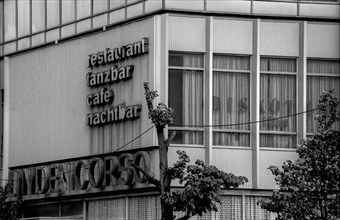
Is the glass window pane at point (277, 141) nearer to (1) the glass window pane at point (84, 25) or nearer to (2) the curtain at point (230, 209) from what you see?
(2) the curtain at point (230, 209)

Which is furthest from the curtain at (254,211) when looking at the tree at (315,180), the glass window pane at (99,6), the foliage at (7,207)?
the foliage at (7,207)

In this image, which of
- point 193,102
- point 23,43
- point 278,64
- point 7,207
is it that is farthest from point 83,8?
point 278,64

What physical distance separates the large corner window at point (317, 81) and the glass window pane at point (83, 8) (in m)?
8.98

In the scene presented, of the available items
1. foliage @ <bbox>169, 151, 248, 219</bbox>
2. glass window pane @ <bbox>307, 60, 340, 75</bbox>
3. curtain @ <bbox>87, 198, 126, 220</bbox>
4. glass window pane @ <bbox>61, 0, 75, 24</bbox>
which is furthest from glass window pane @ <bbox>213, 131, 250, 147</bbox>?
foliage @ <bbox>169, 151, 248, 219</bbox>

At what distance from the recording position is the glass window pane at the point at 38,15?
5447 cm

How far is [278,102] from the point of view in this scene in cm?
4741

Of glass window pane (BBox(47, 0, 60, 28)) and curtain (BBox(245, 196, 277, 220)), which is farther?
glass window pane (BBox(47, 0, 60, 28))

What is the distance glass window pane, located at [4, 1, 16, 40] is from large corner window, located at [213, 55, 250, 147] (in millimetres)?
12552

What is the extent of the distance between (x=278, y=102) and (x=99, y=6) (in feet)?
26.2

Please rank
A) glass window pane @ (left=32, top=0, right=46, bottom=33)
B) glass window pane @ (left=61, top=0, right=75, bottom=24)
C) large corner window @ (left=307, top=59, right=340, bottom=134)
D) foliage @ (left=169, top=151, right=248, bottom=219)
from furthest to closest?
glass window pane @ (left=32, top=0, right=46, bottom=33) < glass window pane @ (left=61, top=0, right=75, bottom=24) < large corner window @ (left=307, top=59, right=340, bottom=134) < foliage @ (left=169, top=151, right=248, bottom=219)

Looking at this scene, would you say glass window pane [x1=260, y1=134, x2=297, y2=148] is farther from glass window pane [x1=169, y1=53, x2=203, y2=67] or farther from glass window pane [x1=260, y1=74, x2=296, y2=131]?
glass window pane [x1=169, y1=53, x2=203, y2=67]

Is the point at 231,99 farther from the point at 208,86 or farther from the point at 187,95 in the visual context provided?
the point at 187,95

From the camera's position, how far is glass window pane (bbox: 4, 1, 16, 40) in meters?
56.5

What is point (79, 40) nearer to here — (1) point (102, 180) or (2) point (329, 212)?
(1) point (102, 180)
